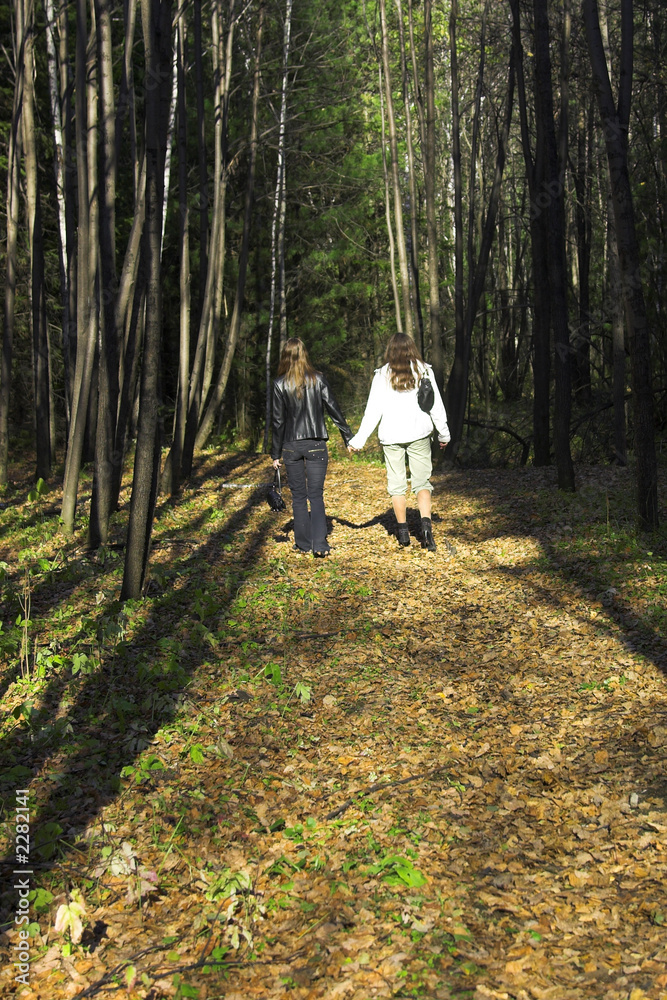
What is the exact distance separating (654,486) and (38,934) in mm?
6573

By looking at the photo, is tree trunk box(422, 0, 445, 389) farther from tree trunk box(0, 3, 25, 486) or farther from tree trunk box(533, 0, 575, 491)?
tree trunk box(0, 3, 25, 486)

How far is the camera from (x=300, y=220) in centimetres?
2009

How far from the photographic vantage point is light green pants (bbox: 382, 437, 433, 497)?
8.10 metres

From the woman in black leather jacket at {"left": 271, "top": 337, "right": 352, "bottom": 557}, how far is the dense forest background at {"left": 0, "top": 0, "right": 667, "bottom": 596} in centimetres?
128

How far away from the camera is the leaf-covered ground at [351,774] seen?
3.19 m

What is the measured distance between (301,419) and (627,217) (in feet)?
11.7

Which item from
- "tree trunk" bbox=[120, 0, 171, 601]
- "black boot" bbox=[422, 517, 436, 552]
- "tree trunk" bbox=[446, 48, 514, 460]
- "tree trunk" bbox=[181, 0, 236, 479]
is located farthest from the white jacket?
"tree trunk" bbox=[181, 0, 236, 479]

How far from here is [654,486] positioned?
7934mm

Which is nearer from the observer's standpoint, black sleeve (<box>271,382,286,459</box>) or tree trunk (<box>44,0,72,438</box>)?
black sleeve (<box>271,382,286,459</box>)

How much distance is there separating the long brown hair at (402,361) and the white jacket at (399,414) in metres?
0.07

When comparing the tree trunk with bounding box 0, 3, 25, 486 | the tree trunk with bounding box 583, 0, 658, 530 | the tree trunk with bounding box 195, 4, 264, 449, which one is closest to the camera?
the tree trunk with bounding box 583, 0, 658, 530

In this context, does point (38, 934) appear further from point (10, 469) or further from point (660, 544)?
point (10, 469)

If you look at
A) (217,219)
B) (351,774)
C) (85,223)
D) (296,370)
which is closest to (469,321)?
(217,219)

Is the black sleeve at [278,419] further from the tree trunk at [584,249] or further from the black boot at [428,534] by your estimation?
the tree trunk at [584,249]
